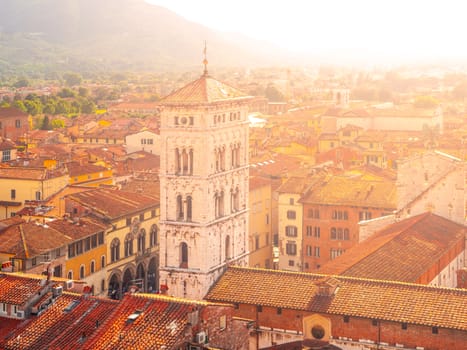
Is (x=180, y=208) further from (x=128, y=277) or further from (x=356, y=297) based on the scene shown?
(x=128, y=277)

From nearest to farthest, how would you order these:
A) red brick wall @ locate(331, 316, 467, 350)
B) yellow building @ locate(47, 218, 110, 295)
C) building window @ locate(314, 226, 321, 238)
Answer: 1. red brick wall @ locate(331, 316, 467, 350)
2. yellow building @ locate(47, 218, 110, 295)
3. building window @ locate(314, 226, 321, 238)

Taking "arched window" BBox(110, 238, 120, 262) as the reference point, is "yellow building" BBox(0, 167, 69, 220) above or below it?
above

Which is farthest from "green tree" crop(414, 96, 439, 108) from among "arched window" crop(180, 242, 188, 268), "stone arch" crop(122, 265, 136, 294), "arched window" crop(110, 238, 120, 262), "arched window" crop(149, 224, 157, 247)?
"arched window" crop(180, 242, 188, 268)

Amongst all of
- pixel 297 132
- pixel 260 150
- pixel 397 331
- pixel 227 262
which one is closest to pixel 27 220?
pixel 227 262

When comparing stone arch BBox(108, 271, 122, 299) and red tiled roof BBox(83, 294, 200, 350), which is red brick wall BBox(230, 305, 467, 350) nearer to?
red tiled roof BBox(83, 294, 200, 350)

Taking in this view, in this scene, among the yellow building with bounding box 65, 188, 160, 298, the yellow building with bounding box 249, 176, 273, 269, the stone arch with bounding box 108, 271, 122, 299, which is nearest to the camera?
the stone arch with bounding box 108, 271, 122, 299

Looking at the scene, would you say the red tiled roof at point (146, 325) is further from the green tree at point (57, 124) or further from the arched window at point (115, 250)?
the green tree at point (57, 124)

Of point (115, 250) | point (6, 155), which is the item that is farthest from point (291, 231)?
point (6, 155)

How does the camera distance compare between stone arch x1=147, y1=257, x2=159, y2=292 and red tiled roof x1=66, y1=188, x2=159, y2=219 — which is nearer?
red tiled roof x1=66, y1=188, x2=159, y2=219

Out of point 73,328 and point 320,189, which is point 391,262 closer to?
point 73,328
